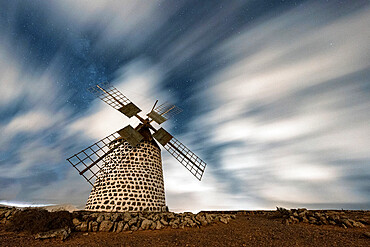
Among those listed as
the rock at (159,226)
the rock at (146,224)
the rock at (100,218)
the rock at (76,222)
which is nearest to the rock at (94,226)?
the rock at (100,218)

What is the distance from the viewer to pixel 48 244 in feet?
26.1

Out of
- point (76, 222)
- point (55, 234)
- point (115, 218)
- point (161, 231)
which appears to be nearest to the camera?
point (55, 234)

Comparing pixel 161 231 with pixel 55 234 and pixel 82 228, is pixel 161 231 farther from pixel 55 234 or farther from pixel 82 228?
pixel 55 234

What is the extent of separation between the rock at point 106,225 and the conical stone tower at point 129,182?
430cm

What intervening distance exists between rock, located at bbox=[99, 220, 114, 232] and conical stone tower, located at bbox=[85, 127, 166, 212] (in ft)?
14.1

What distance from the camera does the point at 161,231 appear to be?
9.44 m

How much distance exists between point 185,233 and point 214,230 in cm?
158

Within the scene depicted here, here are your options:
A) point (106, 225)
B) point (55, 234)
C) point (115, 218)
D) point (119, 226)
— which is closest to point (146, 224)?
point (119, 226)

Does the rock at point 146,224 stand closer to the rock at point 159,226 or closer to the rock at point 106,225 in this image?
Answer: the rock at point 159,226

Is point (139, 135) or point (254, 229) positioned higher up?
point (139, 135)

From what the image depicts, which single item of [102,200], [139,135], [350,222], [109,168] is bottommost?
[350,222]

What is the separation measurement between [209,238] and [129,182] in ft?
28.6

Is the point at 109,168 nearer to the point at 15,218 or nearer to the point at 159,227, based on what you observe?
the point at 15,218

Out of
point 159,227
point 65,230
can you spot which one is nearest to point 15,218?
point 65,230
